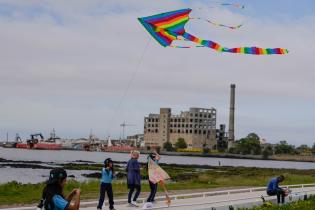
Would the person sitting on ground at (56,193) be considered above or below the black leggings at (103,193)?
above

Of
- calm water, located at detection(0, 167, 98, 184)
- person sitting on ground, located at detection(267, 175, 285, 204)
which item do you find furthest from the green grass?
calm water, located at detection(0, 167, 98, 184)

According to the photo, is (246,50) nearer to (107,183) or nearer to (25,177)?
(107,183)

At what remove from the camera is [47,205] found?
765 centimetres

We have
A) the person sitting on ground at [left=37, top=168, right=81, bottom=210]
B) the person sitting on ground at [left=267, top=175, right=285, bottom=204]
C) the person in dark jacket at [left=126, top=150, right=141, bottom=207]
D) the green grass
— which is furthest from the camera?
the person sitting on ground at [left=267, top=175, right=285, bottom=204]

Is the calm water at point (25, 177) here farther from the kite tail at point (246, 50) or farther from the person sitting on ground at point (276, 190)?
the kite tail at point (246, 50)

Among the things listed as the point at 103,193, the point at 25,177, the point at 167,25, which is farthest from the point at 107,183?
the point at 25,177

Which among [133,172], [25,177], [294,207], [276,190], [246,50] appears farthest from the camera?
[25,177]

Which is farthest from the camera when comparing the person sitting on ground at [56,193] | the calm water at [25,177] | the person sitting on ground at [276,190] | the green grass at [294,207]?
the calm water at [25,177]

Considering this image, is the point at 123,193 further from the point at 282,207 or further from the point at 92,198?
the point at 282,207

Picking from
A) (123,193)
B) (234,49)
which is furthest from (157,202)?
(234,49)

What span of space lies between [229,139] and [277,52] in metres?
180

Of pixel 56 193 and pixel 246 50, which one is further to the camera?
pixel 246 50

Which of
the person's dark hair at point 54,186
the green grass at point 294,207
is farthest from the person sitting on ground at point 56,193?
the green grass at point 294,207

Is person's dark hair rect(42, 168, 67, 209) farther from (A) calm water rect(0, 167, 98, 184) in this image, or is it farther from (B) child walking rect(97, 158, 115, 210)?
(A) calm water rect(0, 167, 98, 184)
